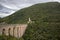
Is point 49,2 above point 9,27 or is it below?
above

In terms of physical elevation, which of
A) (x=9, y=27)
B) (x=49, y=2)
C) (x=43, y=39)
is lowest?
(x=43, y=39)

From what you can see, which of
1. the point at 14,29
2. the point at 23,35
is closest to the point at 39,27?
the point at 23,35

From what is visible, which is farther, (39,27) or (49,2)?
(49,2)

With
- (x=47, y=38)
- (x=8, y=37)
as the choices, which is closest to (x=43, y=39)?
(x=47, y=38)

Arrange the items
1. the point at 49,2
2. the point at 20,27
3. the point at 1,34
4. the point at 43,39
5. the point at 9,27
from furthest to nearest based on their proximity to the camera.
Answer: the point at 49,2 → the point at 43,39 → the point at 20,27 → the point at 9,27 → the point at 1,34

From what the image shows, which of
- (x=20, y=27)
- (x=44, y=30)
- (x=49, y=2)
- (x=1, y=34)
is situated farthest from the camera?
(x=49, y=2)

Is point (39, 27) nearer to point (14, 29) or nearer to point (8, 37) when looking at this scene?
point (14, 29)
